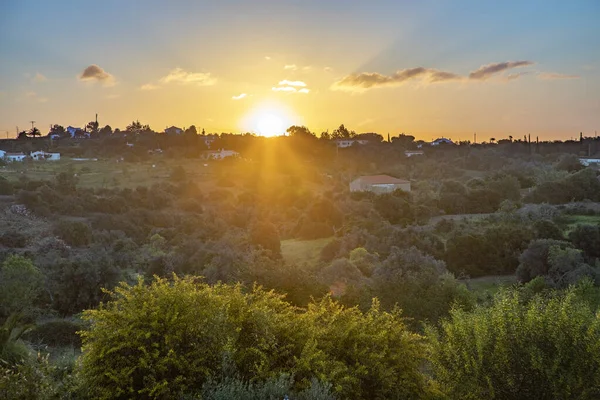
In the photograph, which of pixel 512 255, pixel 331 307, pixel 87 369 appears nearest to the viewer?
pixel 87 369

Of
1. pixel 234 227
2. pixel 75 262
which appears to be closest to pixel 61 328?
pixel 75 262

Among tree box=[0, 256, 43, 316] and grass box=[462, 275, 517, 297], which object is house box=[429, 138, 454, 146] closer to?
grass box=[462, 275, 517, 297]

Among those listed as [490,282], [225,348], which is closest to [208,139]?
[490,282]

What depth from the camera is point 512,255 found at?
29688 mm

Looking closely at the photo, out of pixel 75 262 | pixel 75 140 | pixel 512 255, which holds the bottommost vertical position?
pixel 512 255

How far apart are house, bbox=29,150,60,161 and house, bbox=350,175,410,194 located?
122 feet

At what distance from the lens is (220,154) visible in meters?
71.7

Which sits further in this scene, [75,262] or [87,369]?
[75,262]

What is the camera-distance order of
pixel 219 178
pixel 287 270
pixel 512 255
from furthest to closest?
pixel 219 178
pixel 512 255
pixel 287 270

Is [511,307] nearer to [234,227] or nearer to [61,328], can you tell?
[61,328]

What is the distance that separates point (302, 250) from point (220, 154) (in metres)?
41.5

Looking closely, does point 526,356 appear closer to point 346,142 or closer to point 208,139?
point 208,139

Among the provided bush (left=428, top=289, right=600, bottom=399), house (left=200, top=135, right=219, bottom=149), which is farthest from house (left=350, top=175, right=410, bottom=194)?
bush (left=428, top=289, right=600, bottom=399)

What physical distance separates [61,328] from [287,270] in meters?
6.87
